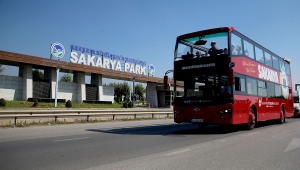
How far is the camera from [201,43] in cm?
1133

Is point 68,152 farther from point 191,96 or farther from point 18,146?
point 191,96

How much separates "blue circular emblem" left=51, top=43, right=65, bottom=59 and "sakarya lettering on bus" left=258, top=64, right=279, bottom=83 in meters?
29.1

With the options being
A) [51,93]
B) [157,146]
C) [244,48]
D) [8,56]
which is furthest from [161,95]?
[157,146]

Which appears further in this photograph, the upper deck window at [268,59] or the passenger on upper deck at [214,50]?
the upper deck window at [268,59]

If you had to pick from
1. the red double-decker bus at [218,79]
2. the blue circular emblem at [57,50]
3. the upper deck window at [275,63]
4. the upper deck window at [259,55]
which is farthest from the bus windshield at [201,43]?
the blue circular emblem at [57,50]

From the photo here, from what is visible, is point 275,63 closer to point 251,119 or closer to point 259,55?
point 259,55

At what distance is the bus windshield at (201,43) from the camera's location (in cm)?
1051

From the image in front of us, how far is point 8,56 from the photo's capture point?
1162 inches

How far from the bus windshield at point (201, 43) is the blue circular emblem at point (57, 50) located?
2758 cm

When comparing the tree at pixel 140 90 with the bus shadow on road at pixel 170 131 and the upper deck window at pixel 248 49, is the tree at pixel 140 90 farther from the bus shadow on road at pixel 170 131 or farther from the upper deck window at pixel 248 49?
the upper deck window at pixel 248 49

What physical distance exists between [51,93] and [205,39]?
97.1 ft

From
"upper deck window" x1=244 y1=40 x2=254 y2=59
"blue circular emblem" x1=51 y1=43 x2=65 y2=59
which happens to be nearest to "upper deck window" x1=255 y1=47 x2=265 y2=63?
"upper deck window" x1=244 y1=40 x2=254 y2=59

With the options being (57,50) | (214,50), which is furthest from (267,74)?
(57,50)

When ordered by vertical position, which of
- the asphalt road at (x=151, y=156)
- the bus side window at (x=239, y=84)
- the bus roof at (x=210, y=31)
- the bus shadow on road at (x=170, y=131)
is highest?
the bus roof at (x=210, y=31)
